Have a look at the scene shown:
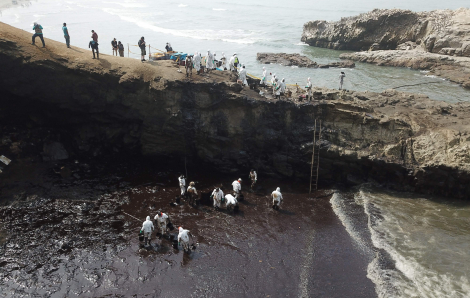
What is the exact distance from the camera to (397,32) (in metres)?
48.3

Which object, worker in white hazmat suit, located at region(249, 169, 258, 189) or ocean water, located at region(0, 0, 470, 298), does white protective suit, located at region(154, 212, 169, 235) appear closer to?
worker in white hazmat suit, located at region(249, 169, 258, 189)

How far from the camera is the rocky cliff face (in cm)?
4106

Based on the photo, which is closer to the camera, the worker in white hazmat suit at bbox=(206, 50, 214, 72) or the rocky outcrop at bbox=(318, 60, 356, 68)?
the worker in white hazmat suit at bbox=(206, 50, 214, 72)

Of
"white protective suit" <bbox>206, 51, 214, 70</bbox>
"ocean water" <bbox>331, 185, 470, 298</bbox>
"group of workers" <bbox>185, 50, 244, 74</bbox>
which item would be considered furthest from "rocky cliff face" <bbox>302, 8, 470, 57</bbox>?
"white protective suit" <bbox>206, 51, 214, 70</bbox>

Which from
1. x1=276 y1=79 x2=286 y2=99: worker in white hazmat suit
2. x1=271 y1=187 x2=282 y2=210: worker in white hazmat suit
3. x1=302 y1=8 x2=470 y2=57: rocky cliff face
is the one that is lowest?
x1=271 y1=187 x2=282 y2=210: worker in white hazmat suit

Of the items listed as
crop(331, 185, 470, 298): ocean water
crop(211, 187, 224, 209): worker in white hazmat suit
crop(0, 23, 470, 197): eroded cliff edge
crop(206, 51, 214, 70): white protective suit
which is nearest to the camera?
crop(331, 185, 470, 298): ocean water

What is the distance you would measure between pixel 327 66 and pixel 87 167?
108 feet

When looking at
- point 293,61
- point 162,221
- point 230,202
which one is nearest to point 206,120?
point 230,202

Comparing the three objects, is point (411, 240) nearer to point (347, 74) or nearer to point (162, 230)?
point (162, 230)

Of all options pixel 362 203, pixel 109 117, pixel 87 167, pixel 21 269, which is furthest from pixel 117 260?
pixel 362 203

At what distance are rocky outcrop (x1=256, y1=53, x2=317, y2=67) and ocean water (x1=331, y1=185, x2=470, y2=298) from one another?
28.5 m

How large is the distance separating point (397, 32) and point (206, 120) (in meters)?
40.2

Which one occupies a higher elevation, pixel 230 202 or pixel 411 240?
pixel 230 202

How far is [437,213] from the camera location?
16125mm
